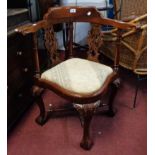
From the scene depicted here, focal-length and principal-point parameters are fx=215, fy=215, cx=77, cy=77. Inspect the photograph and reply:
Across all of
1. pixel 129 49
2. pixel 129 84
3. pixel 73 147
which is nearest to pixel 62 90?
pixel 73 147

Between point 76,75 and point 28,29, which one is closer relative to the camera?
point 28,29

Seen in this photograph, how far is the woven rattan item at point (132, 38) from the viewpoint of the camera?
1.64 m

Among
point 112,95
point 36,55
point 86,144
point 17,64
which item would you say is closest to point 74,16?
point 36,55

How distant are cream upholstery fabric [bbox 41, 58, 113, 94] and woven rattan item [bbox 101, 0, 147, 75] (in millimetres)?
401

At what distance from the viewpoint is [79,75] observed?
136cm

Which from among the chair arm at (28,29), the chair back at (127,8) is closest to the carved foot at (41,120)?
the chair arm at (28,29)

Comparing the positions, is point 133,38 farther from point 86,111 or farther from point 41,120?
point 41,120

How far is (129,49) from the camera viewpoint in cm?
179

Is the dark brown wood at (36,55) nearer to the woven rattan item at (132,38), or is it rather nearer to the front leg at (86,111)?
the front leg at (86,111)

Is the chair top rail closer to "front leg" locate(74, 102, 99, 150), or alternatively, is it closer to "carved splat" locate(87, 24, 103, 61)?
"carved splat" locate(87, 24, 103, 61)

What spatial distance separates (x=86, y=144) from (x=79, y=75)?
452mm

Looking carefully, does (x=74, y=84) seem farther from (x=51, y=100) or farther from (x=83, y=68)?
(x=51, y=100)

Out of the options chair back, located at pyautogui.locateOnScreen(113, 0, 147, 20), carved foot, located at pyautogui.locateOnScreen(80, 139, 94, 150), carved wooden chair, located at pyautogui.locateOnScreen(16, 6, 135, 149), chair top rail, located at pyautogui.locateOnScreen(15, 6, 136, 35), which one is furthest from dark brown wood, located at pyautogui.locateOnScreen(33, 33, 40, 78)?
chair back, located at pyautogui.locateOnScreen(113, 0, 147, 20)

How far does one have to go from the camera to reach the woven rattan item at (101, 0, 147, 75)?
164 cm
